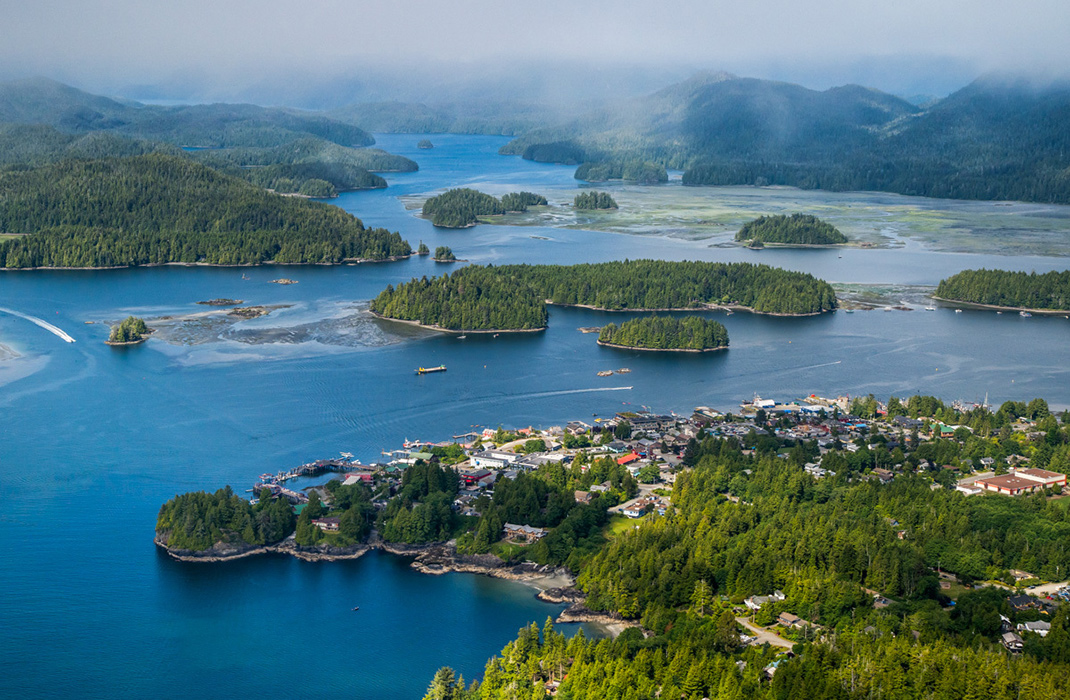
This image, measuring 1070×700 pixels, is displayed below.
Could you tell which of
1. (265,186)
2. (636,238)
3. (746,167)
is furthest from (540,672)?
(746,167)

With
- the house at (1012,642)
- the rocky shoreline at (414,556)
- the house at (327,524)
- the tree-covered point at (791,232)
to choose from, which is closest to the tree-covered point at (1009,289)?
the tree-covered point at (791,232)

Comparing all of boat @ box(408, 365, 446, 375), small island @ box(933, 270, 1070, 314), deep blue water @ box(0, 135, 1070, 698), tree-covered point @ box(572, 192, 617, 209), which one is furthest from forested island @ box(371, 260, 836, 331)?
tree-covered point @ box(572, 192, 617, 209)

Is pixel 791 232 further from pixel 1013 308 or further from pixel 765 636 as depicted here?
pixel 765 636

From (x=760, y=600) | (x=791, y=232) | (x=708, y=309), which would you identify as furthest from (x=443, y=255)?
(x=760, y=600)

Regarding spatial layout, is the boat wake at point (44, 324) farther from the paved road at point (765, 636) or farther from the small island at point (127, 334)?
the paved road at point (765, 636)

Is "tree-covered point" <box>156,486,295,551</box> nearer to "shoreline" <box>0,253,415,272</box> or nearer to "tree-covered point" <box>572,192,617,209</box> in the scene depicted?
"shoreline" <box>0,253,415,272</box>

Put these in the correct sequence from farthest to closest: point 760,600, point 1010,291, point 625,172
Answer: point 625,172
point 1010,291
point 760,600

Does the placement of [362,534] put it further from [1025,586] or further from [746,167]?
[746,167]
